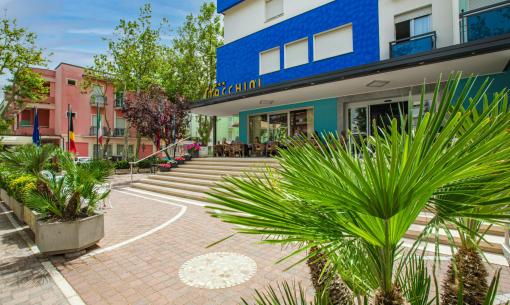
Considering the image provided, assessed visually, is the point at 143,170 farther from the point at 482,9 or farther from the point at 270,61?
the point at 482,9

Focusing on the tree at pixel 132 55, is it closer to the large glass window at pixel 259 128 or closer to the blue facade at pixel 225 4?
the blue facade at pixel 225 4

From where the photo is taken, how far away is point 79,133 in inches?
1329

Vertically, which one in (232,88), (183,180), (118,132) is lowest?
(183,180)

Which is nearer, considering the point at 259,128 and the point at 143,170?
the point at 259,128

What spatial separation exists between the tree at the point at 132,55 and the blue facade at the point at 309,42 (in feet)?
29.2

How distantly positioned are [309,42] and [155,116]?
38.4 ft

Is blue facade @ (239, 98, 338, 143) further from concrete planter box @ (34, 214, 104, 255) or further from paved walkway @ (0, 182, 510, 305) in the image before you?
concrete planter box @ (34, 214, 104, 255)

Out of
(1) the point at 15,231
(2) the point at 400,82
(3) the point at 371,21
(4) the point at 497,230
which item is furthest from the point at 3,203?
(3) the point at 371,21

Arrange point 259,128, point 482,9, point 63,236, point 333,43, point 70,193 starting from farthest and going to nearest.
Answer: point 259,128 → point 333,43 → point 482,9 → point 70,193 → point 63,236

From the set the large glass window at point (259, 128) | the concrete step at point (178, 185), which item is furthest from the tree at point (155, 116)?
the large glass window at point (259, 128)

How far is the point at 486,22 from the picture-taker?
8.69 metres

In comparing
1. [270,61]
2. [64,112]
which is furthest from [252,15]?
[64,112]

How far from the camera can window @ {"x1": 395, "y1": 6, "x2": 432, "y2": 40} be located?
10.9m

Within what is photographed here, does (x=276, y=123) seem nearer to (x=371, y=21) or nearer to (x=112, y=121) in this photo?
(x=371, y=21)
